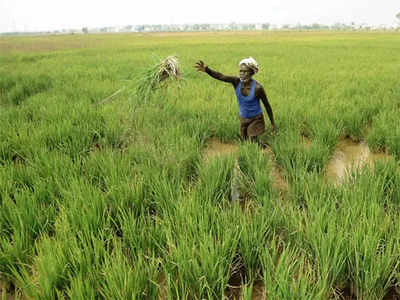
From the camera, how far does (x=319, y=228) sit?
124cm

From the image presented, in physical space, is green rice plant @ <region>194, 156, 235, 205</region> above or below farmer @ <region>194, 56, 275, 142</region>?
below

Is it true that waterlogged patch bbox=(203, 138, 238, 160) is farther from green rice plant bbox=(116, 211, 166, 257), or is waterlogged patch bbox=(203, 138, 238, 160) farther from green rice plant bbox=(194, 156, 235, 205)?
green rice plant bbox=(116, 211, 166, 257)

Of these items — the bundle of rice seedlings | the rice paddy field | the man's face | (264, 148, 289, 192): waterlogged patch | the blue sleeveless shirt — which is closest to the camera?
the rice paddy field

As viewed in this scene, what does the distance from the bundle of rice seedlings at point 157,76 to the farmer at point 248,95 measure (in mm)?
207

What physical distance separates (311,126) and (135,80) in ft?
6.81

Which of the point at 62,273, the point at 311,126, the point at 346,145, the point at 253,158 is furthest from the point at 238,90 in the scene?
the point at 62,273

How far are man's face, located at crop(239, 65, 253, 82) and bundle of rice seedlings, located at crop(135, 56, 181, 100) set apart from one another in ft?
1.86

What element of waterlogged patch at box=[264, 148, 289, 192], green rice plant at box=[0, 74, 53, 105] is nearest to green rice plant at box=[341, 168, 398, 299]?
waterlogged patch at box=[264, 148, 289, 192]

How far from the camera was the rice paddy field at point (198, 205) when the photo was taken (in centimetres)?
110

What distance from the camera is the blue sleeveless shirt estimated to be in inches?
96.7

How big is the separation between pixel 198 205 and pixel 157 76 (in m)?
1.26

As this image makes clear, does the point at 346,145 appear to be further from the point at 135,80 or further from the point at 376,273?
the point at 135,80

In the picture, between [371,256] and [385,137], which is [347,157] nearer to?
[385,137]

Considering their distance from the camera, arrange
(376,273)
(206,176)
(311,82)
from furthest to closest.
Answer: (311,82) → (206,176) → (376,273)
